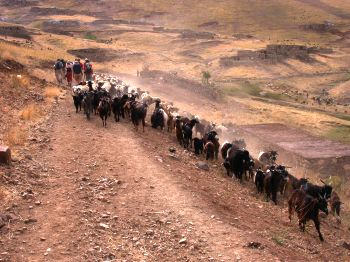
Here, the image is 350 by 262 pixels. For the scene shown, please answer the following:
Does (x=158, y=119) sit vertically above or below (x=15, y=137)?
below

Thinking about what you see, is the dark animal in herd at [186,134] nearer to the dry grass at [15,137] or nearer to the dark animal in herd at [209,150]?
the dark animal in herd at [209,150]

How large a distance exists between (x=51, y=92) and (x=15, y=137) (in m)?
8.70

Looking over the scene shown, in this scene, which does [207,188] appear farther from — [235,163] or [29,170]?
[29,170]

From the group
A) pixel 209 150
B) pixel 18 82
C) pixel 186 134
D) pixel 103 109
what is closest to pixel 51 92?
pixel 18 82

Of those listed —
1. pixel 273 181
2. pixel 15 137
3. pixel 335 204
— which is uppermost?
pixel 15 137

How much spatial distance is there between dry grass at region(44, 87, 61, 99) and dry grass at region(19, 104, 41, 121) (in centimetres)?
336

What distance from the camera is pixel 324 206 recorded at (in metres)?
14.2

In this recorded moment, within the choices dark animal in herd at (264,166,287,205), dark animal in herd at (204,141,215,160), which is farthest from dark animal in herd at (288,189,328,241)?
dark animal in herd at (204,141,215,160)

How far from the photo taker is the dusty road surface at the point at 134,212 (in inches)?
406

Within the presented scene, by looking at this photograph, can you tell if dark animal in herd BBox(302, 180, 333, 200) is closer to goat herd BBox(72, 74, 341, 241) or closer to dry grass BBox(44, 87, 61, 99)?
goat herd BBox(72, 74, 341, 241)

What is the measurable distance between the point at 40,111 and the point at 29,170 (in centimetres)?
755

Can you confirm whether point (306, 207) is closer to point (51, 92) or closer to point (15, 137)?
point (15, 137)

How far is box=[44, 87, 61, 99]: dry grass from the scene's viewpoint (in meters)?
23.8

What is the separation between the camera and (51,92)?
79.1 ft
